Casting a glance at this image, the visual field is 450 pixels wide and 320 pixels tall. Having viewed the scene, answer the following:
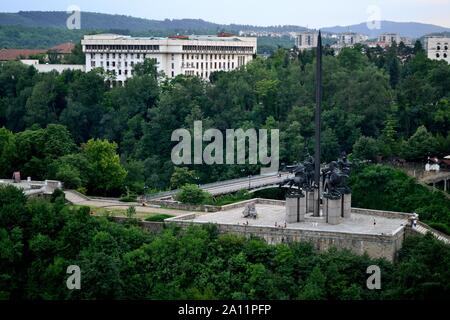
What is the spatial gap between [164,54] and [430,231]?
171 feet

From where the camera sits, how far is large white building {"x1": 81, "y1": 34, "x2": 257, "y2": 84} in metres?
86.6

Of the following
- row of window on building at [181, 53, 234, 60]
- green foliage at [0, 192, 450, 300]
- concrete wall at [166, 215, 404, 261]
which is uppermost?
row of window on building at [181, 53, 234, 60]

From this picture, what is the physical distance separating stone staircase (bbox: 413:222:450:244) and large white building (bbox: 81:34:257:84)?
49.7 meters

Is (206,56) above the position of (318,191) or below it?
above

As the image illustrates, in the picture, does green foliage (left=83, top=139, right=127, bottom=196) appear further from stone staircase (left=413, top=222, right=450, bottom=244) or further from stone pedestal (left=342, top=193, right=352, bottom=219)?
stone staircase (left=413, top=222, right=450, bottom=244)

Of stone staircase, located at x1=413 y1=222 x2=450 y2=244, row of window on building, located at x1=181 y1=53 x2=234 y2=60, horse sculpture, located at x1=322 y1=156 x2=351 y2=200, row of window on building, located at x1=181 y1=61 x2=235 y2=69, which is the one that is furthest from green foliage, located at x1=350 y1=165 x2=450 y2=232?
row of window on building, located at x1=181 y1=53 x2=234 y2=60

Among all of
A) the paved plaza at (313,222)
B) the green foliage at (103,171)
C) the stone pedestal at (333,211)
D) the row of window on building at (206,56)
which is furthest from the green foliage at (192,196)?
the row of window on building at (206,56)

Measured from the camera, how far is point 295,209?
119 ft

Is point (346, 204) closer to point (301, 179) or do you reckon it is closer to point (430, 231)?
point (301, 179)

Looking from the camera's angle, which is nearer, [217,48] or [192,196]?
[192,196]

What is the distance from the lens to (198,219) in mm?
37406

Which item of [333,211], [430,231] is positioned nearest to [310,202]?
[333,211]

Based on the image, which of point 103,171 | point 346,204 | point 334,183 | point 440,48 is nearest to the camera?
point 334,183

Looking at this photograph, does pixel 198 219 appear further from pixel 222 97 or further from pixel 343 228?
pixel 222 97
